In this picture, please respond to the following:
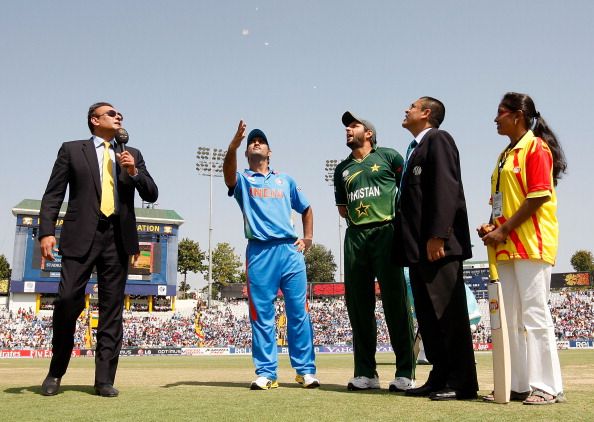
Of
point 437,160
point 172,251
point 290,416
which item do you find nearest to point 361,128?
point 437,160

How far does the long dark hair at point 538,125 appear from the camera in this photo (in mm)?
4551

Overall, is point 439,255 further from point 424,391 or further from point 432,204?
point 424,391

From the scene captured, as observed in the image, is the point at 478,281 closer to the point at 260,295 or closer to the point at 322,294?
the point at 322,294

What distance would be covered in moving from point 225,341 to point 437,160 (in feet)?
141

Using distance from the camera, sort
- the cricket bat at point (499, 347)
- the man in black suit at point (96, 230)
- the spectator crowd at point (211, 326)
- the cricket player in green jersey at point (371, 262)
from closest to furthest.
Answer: the cricket bat at point (499, 347) → the man in black suit at point (96, 230) → the cricket player in green jersey at point (371, 262) → the spectator crowd at point (211, 326)

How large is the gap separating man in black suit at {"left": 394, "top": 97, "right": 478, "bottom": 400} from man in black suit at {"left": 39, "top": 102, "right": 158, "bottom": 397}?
2.36 m

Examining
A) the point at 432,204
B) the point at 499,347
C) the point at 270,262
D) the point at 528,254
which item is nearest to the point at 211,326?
the point at 270,262

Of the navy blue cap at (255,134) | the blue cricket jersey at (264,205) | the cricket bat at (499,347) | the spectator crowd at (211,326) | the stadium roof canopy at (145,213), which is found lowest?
the spectator crowd at (211,326)

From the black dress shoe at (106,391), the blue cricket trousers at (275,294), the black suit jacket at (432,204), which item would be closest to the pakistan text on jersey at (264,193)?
the blue cricket trousers at (275,294)

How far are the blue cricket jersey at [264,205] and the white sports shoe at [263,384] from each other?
1382 millimetres

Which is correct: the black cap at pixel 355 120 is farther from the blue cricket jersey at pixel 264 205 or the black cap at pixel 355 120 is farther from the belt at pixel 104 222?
the belt at pixel 104 222

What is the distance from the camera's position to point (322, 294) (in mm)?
63594

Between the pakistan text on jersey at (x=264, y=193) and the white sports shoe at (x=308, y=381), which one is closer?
the white sports shoe at (x=308, y=381)

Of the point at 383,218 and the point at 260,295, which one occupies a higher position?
the point at 383,218
